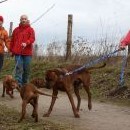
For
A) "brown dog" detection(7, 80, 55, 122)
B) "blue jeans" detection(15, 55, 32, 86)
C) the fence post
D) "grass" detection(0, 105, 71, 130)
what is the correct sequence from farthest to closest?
1. the fence post
2. "blue jeans" detection(15, 55, 32, 86)
3. "brown dog" detection(7, 80, 55, 122)
4. "grass" detection(0, 105, 71, 130)

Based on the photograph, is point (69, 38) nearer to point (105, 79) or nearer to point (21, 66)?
point (105, 79)

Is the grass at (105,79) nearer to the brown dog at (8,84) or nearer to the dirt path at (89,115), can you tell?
the dirt path at (89,115)

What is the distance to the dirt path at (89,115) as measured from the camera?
375 inches

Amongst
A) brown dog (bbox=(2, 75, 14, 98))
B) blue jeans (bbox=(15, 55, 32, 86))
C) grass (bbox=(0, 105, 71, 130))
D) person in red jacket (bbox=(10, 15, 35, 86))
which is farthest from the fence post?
grass (bbox=(0, 105, 71, 130))

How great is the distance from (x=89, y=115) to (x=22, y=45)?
3.69 metres

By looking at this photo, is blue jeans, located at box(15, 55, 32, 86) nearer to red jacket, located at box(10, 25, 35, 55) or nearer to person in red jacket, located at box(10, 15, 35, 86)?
person in red jacket, located at box(10, 15, 35, 86)

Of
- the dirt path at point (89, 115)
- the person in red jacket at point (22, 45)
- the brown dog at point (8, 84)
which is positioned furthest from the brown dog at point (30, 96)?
the person in red jacket at point (22, 45)

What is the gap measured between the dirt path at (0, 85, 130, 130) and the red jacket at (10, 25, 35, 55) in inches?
50.6

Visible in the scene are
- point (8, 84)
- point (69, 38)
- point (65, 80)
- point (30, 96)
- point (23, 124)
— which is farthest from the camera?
point (69, 38)

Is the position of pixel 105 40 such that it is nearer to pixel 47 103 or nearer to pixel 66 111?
pixel 47 103

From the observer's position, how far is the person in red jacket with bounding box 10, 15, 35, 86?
13.8 meters

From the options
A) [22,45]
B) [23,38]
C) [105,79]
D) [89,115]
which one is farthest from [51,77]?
[105,79]

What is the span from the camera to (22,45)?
13.7 metres

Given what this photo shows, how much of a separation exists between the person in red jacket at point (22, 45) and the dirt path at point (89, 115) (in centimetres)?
101
